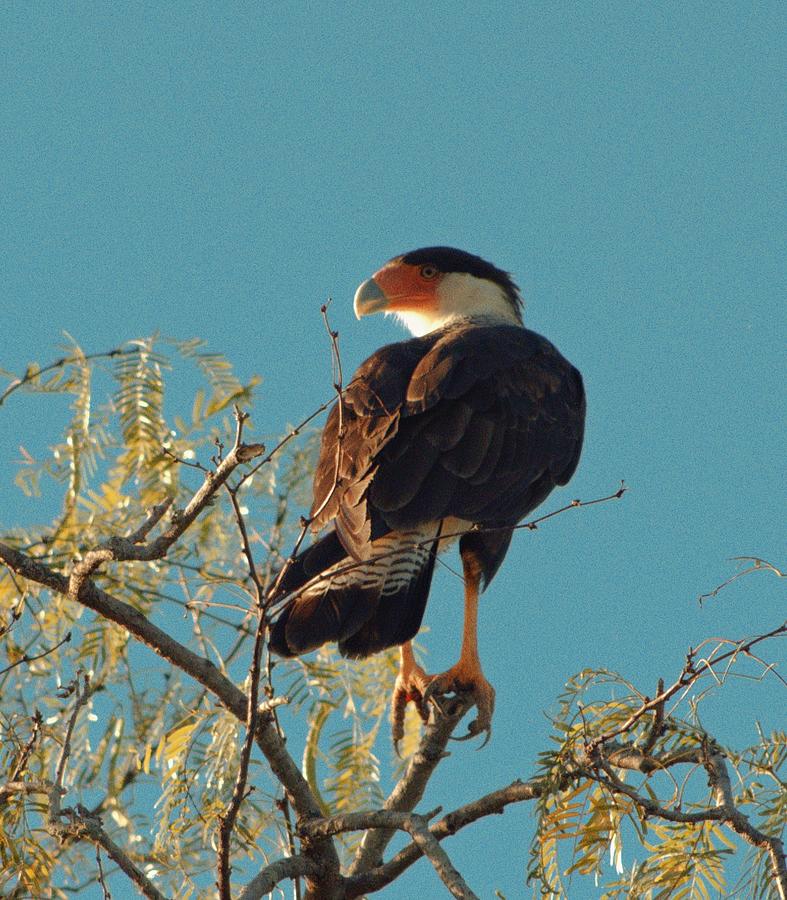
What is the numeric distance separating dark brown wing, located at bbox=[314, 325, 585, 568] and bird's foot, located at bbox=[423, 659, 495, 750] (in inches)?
21.1

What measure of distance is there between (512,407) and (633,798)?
8.00 feet

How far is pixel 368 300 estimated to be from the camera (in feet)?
22.5

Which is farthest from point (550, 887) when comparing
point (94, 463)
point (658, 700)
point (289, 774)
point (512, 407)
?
point (94, 463)

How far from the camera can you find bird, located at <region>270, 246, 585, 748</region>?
450 cm

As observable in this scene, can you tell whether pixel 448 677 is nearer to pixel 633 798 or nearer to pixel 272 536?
pixel 272 536

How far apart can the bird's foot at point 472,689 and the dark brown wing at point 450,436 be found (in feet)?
1.76

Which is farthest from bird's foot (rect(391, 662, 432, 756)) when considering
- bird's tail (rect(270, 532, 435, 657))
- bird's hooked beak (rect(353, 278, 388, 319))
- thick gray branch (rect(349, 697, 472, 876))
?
bird's hooked beak (rect(353, 278, 388, 319))

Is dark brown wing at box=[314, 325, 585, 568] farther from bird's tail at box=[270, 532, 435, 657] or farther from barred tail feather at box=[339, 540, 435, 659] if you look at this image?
barred tail feather at box=[339, 540, 435, 659]

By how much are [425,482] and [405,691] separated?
0.91 meters

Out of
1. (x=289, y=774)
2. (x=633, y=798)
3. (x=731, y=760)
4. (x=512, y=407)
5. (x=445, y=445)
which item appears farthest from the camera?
(x=512, y=407)

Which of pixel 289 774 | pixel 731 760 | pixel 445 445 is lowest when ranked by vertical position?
pixel 731 760

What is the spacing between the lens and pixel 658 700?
10.9 ft

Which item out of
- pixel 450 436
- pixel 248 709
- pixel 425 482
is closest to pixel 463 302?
pixel 450 436

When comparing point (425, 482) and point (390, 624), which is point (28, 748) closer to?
point (390, 624)
